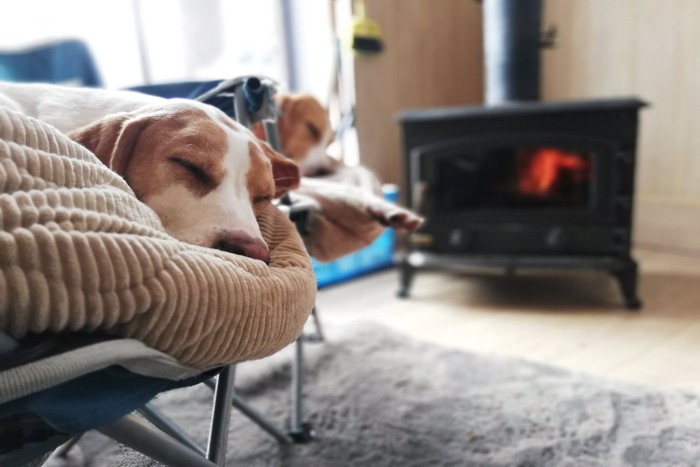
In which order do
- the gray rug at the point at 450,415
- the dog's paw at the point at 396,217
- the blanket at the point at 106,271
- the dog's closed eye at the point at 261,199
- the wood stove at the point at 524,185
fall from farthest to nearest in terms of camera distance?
1. the wood stove at the point at 524,185
2. the gray rug at the point at 450,415
3. the dog's paw at the point at 396,217
4. the dog's closed eye at the point at 261,199
5. the blanket at the point at 106,271

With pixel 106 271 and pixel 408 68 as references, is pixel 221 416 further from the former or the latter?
pixel 408 68

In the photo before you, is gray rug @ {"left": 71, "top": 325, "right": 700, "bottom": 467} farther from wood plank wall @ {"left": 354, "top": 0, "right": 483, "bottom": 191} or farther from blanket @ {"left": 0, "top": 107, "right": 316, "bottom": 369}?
wood plank wall @ {"left": 354, "top": 0, "right": 483, "bottom": 191}

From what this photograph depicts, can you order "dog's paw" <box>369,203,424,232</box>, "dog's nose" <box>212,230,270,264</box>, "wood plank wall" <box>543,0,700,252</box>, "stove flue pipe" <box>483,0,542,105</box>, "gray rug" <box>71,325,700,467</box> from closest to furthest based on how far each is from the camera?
"dog's nose" <box>212,230,270,264</box> < "dog's paw" <box>369,203,424,232</box> < "gray rug" <box>71,325,700,467</box> < "stove flue pipe" <box>483,0,542,105</box> < "wood plank wall" <box>543,0,700,252</box>

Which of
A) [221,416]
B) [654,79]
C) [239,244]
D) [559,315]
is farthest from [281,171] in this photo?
[654,79]

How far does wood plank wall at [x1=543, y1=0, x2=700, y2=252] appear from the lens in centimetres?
220

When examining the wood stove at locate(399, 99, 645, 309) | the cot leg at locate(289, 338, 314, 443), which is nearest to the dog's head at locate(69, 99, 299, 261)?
the cot leg at locate(289, 338, 314, 443)

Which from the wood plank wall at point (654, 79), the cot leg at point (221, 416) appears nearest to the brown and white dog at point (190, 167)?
the cot leg at point (221, 416)

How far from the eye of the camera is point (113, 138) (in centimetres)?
60

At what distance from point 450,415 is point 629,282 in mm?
892

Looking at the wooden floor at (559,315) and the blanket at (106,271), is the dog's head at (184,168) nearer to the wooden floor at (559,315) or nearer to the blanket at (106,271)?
the blanket at (106,271)

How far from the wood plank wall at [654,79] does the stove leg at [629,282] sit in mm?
757

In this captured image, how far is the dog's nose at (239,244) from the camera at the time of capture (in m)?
0.57

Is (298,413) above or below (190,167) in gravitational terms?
below

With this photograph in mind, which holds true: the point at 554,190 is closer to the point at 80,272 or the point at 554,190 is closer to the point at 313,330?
the point at 313,330
